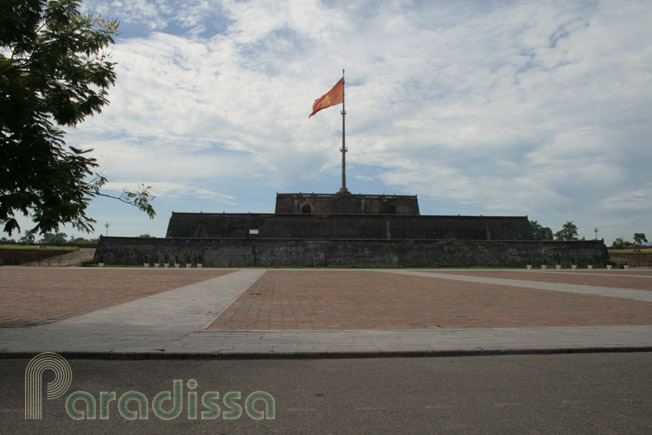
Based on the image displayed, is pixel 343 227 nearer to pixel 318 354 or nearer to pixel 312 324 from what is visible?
pixel 312 324

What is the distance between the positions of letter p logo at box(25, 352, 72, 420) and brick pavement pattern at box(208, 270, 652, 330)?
82.3 inches

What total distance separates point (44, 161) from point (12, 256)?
37.7 m

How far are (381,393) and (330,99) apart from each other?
127 feet

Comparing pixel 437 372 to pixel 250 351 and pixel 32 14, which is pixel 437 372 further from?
pixel 32 14

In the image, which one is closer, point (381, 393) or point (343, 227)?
point (381, 393)

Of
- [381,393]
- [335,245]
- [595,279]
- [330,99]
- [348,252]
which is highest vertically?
[330,99]

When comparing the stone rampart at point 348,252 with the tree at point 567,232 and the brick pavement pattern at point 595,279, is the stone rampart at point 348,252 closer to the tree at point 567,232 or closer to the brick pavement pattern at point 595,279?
the brick pavement pattern at point 595,279

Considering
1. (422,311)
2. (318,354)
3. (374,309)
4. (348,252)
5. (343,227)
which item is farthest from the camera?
(343,227)

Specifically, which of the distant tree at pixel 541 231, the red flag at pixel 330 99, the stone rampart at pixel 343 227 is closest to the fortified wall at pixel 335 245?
the stone rampart at pixel 343 227

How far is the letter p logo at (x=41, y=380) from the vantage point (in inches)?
116

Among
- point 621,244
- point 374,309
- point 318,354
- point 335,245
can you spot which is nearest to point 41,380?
point 318,354

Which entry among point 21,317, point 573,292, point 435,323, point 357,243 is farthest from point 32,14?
point 357,243

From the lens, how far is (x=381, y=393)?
328cm

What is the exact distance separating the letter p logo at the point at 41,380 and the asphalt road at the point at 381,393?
6cm
